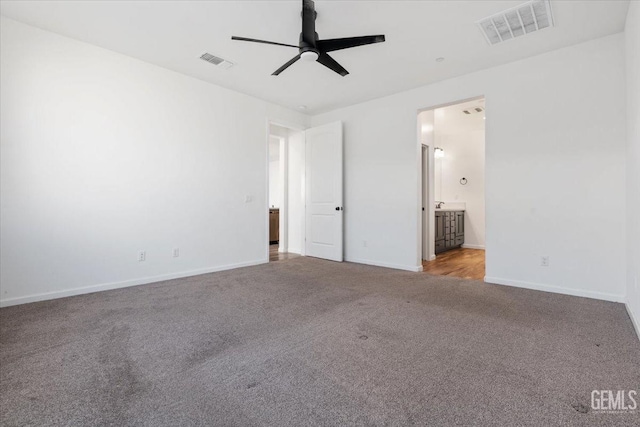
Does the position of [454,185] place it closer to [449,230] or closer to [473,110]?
[449,230]

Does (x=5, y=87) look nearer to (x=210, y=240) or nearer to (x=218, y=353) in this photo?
(x=210, y=240)

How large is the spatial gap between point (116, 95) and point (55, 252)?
1.91 metres

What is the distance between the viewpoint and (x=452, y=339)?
6.82 ft

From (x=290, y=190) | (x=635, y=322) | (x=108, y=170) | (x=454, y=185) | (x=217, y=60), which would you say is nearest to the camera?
(x=635, y=322)

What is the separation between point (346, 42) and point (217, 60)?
1.95 meters

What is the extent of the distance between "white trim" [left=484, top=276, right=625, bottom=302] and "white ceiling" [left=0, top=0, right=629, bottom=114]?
2.73 meters

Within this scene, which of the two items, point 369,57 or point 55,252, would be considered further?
point 369,57

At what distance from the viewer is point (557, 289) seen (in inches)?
128

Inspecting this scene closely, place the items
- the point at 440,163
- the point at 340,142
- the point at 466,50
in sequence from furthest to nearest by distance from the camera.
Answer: the point at 440,163, the point at 340,142, the point at 466,50

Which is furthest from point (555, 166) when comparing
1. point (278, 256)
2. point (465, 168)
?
point (278, 256)

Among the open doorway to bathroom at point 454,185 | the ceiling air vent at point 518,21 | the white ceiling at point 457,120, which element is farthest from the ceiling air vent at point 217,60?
the white ceiling at point 457,120

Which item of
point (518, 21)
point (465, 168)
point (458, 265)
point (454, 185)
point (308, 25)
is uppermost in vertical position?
point (518, 21)

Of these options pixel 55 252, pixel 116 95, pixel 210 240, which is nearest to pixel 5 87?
pixel 116 95

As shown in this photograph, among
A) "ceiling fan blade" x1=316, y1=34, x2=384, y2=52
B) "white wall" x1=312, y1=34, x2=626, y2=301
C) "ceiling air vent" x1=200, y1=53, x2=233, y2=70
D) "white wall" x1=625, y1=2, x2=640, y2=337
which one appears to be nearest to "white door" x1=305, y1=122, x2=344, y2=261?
"white wall" x1=312, y1=34, x2=626, y2=301
